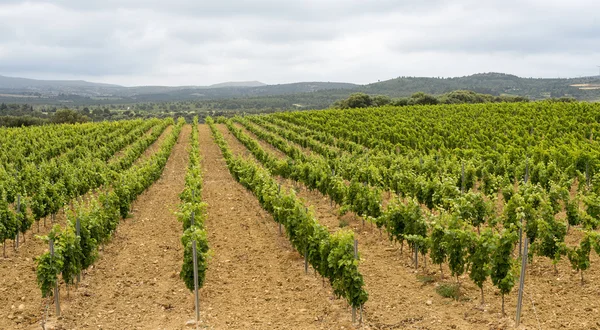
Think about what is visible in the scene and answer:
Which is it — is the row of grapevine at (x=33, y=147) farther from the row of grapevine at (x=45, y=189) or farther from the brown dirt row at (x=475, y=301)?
the brown dirt row at (x=475, y=301)

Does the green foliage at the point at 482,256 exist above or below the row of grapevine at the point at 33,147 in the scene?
above

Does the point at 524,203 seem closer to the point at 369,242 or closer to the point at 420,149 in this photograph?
the point at 369,242

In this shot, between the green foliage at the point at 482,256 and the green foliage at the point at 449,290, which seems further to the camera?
the green foliage at the point at 449,290

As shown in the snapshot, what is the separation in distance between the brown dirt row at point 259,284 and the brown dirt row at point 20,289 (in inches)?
129

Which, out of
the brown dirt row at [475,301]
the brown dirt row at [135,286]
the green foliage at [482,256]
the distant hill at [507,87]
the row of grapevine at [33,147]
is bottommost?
the brown dirt row at [135,286]

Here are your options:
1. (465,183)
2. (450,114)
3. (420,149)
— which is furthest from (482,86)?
(465,183)

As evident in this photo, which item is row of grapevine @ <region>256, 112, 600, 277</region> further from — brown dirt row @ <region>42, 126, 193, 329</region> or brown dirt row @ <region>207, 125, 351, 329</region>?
brown dirt row @ <region>42, 126, 193, 329</region>

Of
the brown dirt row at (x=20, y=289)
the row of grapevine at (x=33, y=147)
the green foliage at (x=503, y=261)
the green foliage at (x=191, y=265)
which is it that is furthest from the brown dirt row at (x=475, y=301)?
the row of grapevine at (x=33, y=147)

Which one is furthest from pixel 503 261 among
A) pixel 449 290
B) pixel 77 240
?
pixel 77 240

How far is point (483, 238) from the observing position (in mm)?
8031

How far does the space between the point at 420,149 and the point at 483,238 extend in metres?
22.6

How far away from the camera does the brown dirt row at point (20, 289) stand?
335 inches

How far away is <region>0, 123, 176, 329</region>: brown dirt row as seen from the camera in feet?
27.9

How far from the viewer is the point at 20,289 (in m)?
9.77
